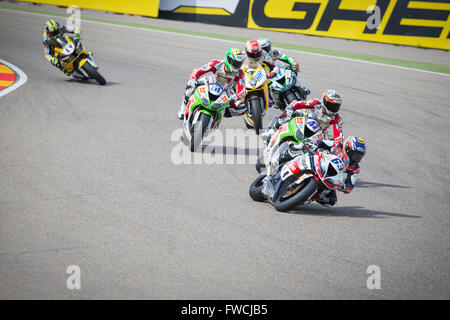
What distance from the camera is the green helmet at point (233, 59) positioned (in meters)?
8.58

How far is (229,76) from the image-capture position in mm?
8812

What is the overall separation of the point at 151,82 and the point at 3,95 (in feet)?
13.9

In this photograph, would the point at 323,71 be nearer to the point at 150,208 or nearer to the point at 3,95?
the point at 3,95

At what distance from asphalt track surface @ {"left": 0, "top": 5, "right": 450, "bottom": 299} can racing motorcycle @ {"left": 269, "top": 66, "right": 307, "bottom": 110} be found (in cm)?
131

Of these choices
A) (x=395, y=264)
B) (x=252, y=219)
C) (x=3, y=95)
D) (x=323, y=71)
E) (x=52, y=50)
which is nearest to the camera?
(x=395, y=264)

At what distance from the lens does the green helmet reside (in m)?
8.58

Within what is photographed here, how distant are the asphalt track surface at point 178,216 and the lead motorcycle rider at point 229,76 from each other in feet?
4.09

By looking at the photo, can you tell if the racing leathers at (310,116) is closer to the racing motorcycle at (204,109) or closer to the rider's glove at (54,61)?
the racing motorcycle at (204,109)

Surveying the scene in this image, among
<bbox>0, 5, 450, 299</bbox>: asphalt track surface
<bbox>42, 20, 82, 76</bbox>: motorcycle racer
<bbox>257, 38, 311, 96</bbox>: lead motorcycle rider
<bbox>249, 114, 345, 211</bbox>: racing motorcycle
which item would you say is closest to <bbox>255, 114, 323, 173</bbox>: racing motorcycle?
<bbox>249, 114, 345, 211</bbox>: racing motorcycle

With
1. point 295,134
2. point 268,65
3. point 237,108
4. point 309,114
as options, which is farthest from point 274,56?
point 295,134

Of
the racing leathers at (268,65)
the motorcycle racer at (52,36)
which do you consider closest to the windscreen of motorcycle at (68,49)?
the motorcycle racer at (52,36)

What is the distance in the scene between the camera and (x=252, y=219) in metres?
5.89

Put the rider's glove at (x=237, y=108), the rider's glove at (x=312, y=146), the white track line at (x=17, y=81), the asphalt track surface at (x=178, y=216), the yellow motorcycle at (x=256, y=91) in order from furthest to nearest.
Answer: the white track line at (x=17, y=81)
the yellow motorcycle at (x=256, y=91)
the rider's glove at (x=237, y=108)
the rider's glove at (x=312, y=146)
the asphalt track surface at (x=178, y=216)
